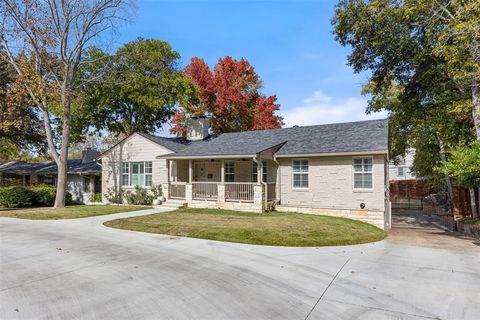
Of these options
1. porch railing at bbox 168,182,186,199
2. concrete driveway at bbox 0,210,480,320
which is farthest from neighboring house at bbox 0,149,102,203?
concrete driveway at bbox 0,210,480,320

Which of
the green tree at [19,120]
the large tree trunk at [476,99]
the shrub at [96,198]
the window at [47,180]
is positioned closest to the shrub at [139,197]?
the shrub at [96,198]

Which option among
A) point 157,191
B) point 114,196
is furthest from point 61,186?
point 157,191

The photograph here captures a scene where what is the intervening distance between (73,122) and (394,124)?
24.7 meters

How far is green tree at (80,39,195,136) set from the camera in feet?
78.8

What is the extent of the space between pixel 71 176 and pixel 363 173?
23.3 m

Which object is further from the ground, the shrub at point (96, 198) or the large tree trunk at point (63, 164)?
the large tree trunk at point (63, 164)

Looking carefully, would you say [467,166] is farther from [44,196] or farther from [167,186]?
[44,196]

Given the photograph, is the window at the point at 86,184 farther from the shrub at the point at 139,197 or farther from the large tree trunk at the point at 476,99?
the large tree trunk at the point at 476,99

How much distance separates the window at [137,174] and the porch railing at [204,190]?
11.7ft

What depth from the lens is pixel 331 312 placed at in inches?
174

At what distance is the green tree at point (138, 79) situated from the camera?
2403 cm

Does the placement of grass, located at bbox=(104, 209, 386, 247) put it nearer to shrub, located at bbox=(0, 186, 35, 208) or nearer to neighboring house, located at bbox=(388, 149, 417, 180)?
shrub, located at bbox=(0, 186, 35, 208)

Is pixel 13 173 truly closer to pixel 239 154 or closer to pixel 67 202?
pixel 67 202

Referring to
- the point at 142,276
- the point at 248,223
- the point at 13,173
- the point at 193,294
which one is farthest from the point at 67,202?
the point at 193,294
